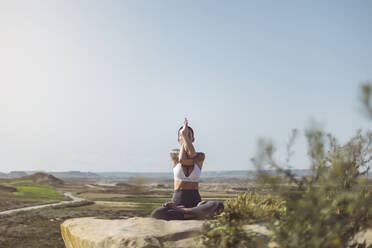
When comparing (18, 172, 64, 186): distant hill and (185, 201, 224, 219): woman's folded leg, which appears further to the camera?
(18, 172, 64, 186): distant hill

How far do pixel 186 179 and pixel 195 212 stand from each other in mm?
970

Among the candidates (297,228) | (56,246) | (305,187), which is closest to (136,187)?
(297,228)

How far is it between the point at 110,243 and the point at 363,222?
4.13 meters

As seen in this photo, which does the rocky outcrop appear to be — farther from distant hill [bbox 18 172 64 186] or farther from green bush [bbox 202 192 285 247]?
distant hill [bbox 18 172 64 186]

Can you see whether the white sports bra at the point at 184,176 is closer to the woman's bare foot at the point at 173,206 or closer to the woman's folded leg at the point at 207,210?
the woman's bare foot at the point at 173,206

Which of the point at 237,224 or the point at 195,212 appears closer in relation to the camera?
the point at 237,224

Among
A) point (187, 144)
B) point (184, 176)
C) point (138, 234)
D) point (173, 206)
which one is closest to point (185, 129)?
point (187, 144)

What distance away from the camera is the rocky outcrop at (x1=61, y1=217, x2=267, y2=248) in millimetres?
5375

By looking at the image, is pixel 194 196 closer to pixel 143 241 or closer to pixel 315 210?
pixel 143 241

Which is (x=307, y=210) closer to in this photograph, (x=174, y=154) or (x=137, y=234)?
(x=137, y=234)

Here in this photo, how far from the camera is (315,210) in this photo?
337 cm

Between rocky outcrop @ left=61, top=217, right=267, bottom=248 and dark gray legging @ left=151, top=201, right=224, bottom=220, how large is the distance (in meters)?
0.28

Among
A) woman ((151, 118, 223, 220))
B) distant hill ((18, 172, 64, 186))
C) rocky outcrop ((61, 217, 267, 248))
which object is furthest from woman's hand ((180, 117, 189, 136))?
distant hill ((18, 172, 64, 186))

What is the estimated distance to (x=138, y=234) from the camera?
556 centimetres
